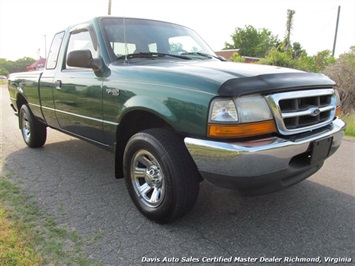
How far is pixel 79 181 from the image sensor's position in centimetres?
362

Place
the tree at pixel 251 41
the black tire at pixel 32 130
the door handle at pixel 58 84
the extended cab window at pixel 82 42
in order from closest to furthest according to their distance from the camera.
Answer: the extended cab window at pixel 82 42, the door handle at pixel 58 84, the black tire at pixel 32 130, the tree at pixel 251 41

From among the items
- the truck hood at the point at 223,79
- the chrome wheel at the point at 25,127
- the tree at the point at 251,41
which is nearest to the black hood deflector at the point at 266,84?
the truck hood at the point at 223,79

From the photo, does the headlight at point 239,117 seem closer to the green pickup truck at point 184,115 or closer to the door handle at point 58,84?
the green pickup truck at point 184,115

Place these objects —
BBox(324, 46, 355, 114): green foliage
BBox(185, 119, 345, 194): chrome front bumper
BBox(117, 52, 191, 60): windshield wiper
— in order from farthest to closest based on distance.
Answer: BBox(324, 46, 355, 114): green foliage < BBox(117, 52, 191, 60): windshield wiper < BBox(185, 119, 345, 194): chrome front bumper

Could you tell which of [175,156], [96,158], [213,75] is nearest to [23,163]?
[96,158]

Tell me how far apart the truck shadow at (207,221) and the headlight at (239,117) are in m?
0.64

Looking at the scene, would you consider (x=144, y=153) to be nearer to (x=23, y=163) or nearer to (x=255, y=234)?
(x=255, y=234)

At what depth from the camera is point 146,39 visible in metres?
3.35

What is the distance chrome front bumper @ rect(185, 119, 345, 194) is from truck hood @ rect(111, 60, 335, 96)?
370mm

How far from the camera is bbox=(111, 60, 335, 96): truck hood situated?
6.83ft

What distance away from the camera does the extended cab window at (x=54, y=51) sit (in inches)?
163

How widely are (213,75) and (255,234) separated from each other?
4.38 feet

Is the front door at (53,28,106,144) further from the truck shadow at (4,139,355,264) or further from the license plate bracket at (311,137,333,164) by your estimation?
the license plate bracket at (311,137,333,164)

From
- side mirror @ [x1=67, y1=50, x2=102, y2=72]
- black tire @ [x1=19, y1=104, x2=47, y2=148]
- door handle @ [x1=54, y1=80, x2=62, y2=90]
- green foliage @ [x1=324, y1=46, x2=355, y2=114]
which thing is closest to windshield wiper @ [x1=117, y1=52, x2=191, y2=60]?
side mirror @ [x1=67, y1=50, x2=102, y2=72]
